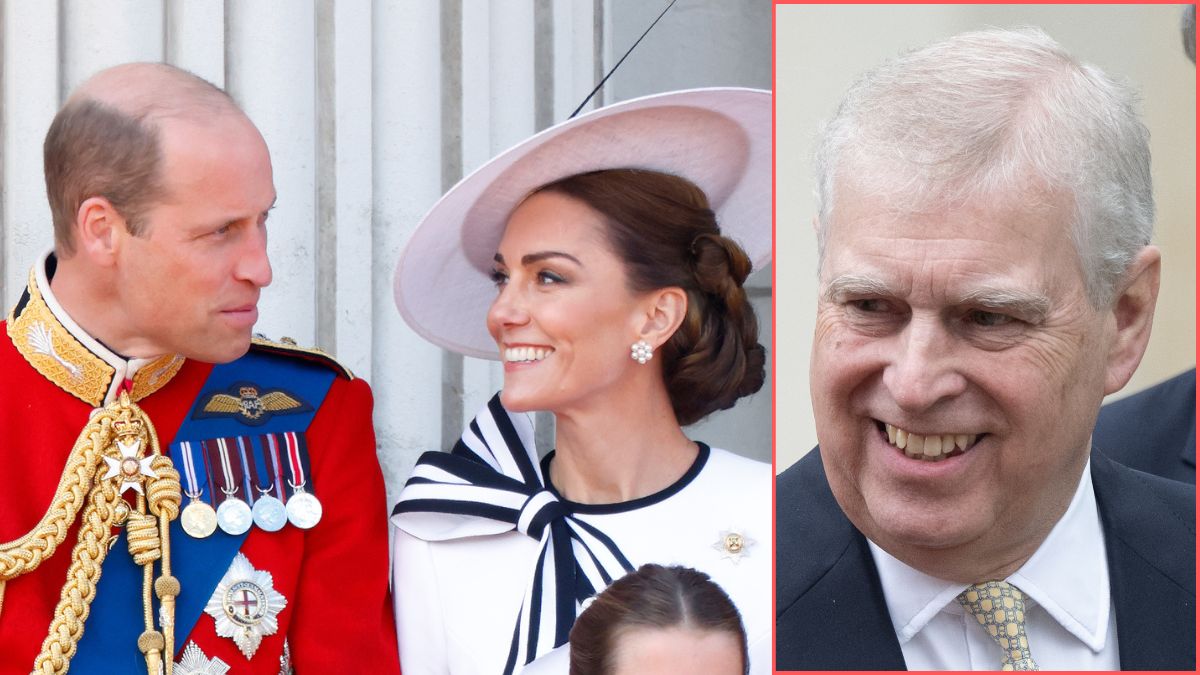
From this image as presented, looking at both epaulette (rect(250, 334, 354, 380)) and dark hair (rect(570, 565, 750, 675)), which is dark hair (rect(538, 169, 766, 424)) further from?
epaulette (rect(250, 334, 354, 380))

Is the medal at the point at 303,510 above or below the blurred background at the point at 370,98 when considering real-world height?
below

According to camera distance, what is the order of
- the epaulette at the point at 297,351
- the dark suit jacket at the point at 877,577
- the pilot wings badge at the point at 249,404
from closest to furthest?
the dark suit jacket at the point at 877,577 < the pilot wings badge at the point at 249,404 < the epaulette at the point at 297,351

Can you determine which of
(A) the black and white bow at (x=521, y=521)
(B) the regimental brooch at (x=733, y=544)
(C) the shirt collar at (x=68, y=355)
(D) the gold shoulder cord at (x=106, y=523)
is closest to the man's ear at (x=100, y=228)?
(C) the shirt collar at (x=68, y=355)

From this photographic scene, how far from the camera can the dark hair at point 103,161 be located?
9.75 feet

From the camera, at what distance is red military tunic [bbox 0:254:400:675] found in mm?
2943

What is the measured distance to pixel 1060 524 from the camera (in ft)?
7.60

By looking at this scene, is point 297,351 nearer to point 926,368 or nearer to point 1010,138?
point 926,368

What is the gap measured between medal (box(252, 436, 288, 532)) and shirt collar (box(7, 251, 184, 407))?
260mm

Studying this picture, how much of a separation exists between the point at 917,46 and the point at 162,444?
1607mm

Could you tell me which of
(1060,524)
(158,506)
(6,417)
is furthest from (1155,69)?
(6,417)

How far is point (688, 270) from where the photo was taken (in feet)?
10.5

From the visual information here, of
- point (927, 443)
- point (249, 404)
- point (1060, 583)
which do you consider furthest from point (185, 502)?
point (1060, 583)

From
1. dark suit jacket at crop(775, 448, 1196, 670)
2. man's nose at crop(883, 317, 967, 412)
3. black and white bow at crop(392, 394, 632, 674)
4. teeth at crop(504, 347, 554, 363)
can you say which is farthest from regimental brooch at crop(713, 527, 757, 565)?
man's nose at crop(883, 317, 967, 412)

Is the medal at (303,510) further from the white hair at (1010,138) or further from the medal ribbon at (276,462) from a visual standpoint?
the white hair at (1010,138)
